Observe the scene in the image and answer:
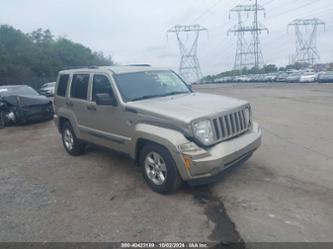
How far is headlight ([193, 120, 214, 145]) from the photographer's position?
4258mm

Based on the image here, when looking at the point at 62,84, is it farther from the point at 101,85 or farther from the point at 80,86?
the point at 101,85

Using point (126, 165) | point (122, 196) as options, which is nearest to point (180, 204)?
point (122, 196)

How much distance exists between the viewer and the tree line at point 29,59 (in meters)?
35.2

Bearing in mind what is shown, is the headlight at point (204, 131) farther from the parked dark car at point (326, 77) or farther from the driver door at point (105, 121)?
the parked dark car at point (326, 77)

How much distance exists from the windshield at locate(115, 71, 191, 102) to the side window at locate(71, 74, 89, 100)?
38.7 inches

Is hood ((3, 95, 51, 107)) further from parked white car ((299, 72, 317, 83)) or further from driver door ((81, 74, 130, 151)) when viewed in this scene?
parked white car ((299, 72, 317, 83))

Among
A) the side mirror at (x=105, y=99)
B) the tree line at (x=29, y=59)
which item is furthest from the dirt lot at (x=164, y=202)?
the tree line at (x=29, y=59)

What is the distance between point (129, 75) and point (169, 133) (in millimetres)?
1754

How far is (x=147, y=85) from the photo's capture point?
18.3 ft

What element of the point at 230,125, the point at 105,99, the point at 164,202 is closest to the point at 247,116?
the point at 230,125

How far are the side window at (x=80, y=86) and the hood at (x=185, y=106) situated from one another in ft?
5.01

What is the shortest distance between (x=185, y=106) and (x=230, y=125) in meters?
0.73

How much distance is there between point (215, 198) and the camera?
4492 millimetres

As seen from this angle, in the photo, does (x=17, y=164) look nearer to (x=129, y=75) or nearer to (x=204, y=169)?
(x=129, y=75)
